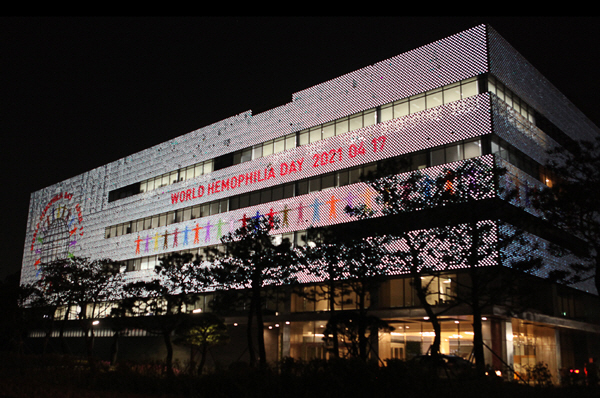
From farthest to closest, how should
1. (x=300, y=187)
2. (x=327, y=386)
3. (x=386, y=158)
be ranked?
(x=300, y=187)
(x=386, y=158)
(x=327, y=386)

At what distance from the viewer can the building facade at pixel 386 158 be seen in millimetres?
34969


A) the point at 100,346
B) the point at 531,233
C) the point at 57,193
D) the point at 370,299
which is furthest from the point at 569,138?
the point at 57,193

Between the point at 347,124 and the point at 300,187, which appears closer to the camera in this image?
the point at 347,124

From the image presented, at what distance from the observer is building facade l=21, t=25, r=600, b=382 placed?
1377 inches

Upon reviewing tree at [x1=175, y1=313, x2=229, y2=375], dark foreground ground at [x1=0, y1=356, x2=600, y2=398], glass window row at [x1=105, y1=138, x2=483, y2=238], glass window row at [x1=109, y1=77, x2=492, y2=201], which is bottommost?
dark foreground ground at [x1=0, y1=356, x2=600, y2=398]

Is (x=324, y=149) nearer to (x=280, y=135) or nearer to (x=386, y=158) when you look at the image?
(x=280, y=135)

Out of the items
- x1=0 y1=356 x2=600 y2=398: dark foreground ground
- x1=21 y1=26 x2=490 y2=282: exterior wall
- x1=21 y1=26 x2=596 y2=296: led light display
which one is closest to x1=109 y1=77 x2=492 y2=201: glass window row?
x1=21 y1=26 x2=596 y2=296: led light display

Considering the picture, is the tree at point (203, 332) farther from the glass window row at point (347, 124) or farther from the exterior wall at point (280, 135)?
the glass window row at point (347, 124)

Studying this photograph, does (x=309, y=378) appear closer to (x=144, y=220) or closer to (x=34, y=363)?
(x=34, y=363)

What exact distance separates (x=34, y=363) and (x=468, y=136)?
27.9m

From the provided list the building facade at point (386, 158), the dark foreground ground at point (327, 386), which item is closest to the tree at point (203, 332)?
the building facade at point (386, 158)

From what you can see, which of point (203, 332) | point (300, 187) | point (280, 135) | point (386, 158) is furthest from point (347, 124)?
point (203, 332)

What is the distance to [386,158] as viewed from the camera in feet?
125

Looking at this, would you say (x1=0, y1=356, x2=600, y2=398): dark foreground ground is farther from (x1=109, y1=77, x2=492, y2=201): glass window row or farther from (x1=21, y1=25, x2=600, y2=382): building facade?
(x1=109, y1=77, x2=492, y2=201): glass window row
